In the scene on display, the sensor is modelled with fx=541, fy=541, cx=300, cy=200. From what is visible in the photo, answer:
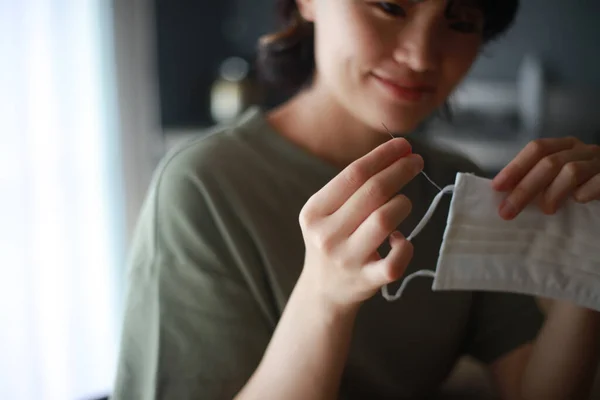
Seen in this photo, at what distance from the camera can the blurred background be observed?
642 mm

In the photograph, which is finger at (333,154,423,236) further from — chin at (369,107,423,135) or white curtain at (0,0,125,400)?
white curtain at (0,0,125,400)

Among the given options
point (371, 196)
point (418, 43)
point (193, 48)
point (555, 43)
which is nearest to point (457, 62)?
point (418, 43)

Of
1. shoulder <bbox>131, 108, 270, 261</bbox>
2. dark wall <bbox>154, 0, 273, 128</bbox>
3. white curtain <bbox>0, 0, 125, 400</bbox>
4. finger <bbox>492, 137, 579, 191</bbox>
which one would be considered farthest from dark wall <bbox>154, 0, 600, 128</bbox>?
finger <bbox>492, 137, 579, 191</bbox>

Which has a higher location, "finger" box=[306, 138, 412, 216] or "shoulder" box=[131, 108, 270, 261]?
"finger" box=[306, 138, 412, 216]

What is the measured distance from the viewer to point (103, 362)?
0.83 m

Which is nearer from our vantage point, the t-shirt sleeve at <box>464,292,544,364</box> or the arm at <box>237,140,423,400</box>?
the arm at <box>237,140,423,400</box>

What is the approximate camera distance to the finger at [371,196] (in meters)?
0.27

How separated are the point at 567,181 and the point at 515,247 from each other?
50mm

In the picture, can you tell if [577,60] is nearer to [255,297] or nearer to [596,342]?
[596,342]

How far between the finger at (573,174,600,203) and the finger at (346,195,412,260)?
115mm

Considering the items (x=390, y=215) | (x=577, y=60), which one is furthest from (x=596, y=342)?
(x=577, y=60)

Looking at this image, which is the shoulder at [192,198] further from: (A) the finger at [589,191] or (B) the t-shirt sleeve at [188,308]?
(A) the finger at [589,191]

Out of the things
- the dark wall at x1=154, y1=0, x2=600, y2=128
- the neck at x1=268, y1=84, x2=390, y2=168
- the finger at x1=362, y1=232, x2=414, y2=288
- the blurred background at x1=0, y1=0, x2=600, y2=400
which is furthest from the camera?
the dark wall at x1=154, y1=0, x2=600, y2=128

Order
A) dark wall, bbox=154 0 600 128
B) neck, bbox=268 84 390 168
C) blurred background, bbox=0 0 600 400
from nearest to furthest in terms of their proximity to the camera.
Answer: neck, bbox=268 84 390 168
blurred background, bbox=0 0 600 400
dark wall, bbox=154 0 600 128
